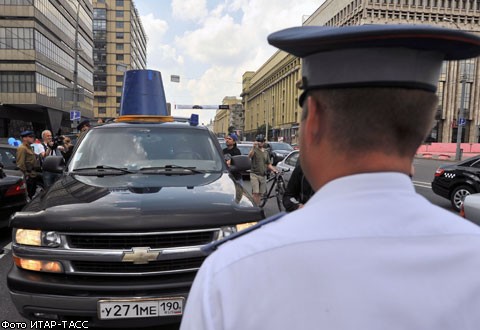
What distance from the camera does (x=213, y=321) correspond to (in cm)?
81

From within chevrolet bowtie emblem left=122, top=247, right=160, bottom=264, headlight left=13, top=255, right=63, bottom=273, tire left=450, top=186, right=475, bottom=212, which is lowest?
tire left=450, top=186, right=475, bottom=212

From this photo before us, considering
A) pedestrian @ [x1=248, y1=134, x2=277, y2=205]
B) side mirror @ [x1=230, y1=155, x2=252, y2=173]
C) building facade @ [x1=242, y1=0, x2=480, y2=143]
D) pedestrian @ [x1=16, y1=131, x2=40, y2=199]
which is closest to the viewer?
side mirror @ [x1=230, y1=155, x2=252, y2=173]

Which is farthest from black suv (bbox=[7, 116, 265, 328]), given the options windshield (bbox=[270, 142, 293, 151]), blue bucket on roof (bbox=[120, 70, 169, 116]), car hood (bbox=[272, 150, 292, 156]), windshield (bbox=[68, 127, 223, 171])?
windshield (bbox=[270, 142, 293, 151])

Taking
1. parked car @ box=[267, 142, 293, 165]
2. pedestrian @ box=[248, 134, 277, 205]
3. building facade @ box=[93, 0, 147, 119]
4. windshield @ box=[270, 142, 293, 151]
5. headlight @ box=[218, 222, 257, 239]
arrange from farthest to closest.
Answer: building facade @ box=[93, 0, 147, 119]
windshield @ box=[270, 142, 293, 151]
parked car @ box=[267, 142, 293, 165]
pedestrian @ box=[248, 134, 277, 205]
headlight @ box=[218, 222, 257, 239]

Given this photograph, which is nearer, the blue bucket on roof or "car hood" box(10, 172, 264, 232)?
"car hood" box(10, 172, 264, 232)

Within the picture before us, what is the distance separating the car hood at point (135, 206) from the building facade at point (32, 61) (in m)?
39.9

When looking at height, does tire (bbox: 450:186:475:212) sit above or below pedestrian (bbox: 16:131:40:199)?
below

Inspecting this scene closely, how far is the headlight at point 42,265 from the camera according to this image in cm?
288

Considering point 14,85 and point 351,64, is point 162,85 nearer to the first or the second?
point 351,64

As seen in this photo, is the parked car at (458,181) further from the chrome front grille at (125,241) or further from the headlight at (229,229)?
the chrome front grille at (125,241)

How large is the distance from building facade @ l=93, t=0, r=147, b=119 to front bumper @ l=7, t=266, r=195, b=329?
105 m

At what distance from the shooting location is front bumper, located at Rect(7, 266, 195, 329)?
107 inches

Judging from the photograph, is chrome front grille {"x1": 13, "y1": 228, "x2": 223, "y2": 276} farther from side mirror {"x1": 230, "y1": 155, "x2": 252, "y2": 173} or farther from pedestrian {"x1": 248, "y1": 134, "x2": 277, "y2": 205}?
pedestrian {"x1": 248, "y1": 134, "x2": 277, "y2": 205}

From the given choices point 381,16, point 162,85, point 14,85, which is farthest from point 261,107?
point 162,85
